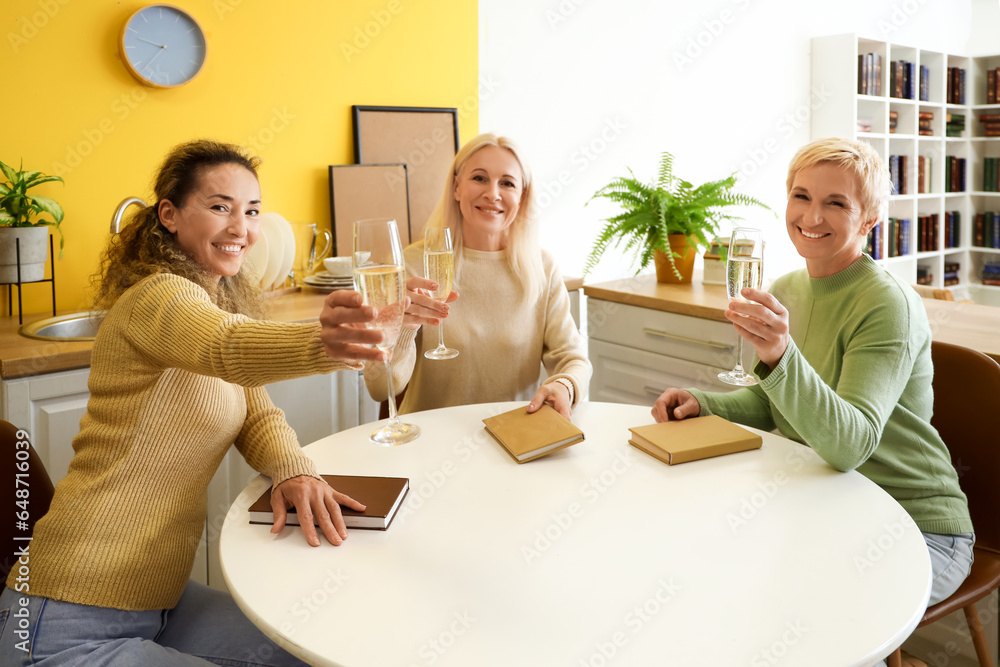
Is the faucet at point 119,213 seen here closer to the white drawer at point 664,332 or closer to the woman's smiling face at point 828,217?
the white drawer at point 664,332

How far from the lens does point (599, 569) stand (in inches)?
38.5

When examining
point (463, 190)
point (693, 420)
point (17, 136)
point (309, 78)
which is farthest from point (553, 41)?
point (693, 420)

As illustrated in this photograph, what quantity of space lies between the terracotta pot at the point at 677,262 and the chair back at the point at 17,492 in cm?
209

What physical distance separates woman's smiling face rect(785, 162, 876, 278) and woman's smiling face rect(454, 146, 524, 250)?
71cm

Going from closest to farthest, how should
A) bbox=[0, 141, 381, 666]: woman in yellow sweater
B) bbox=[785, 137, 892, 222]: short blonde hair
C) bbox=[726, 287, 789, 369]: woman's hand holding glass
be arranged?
bbox=[0, 141, 381, 666]: woman in yellow sweater → bbox=[726, 287, 789, 369]: woman's hand holding glass → bbox=[785, 137, 892, 222]: short blonde hair

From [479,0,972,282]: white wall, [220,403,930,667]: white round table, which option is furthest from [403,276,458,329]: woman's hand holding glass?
[479,0,972,282]: white wall

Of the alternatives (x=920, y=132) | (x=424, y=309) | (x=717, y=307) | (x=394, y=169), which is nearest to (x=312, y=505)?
(x=424, y=309)

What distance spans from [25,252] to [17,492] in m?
1.08

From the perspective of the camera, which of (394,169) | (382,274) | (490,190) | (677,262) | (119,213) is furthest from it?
(394,169)

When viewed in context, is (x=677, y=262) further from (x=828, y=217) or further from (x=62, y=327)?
(x=62, y=327)

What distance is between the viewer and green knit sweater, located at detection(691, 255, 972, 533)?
124 centimetres

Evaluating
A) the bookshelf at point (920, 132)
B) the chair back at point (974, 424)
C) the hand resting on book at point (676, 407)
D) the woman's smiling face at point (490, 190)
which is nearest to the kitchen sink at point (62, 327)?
the woman's smiling face at point (490, 190)

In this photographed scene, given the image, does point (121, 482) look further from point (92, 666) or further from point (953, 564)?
point (953, 564)

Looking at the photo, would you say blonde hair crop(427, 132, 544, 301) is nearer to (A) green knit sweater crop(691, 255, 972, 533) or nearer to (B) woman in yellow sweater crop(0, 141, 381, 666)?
(A) green knit sweater crop(691, 255, 972, 533)
